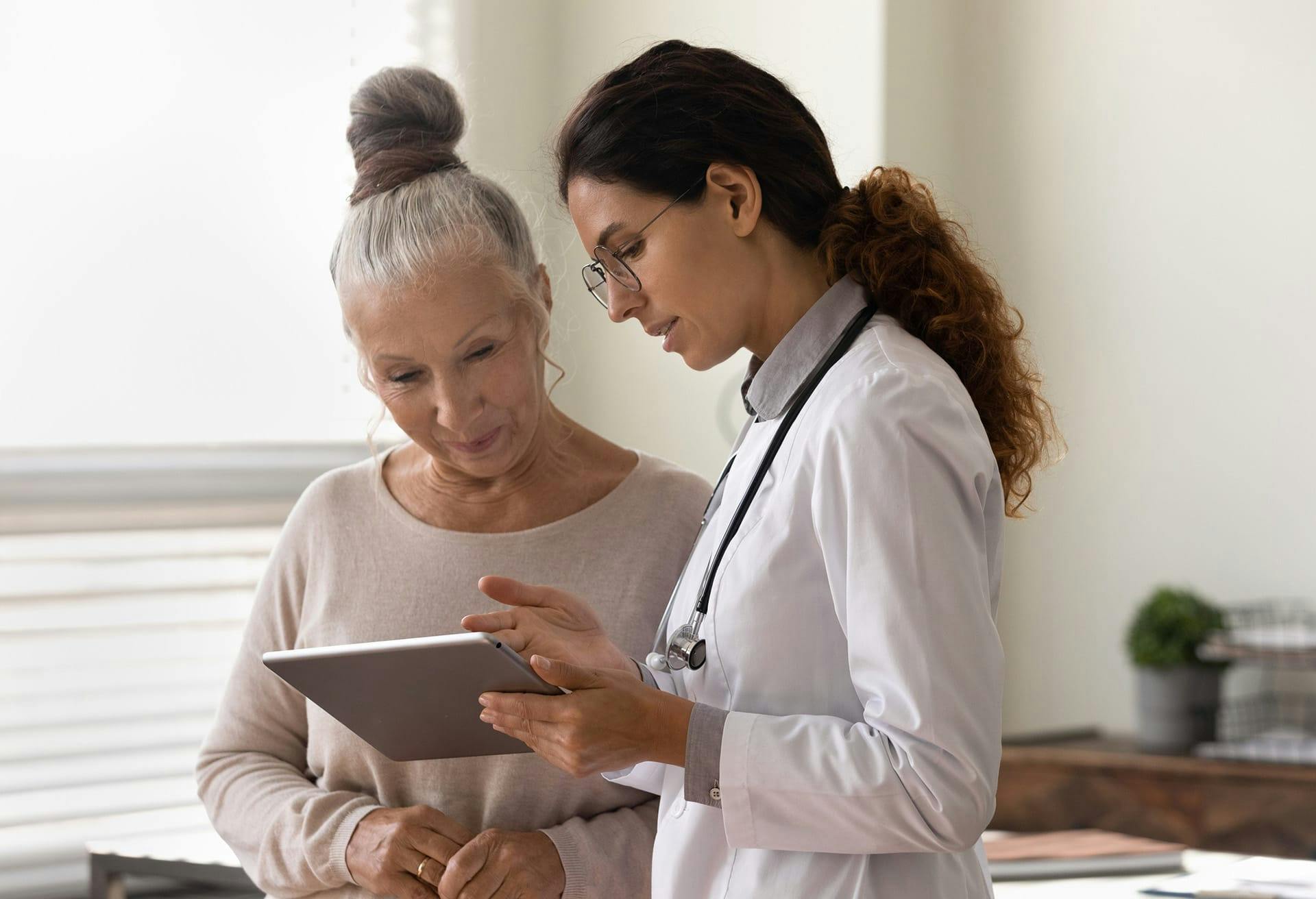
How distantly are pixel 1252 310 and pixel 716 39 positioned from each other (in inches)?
64.8

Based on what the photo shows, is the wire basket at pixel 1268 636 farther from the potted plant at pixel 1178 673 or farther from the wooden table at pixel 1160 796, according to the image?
the wooden table at pixel 1160 796

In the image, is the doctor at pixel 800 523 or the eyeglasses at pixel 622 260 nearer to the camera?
the doctor at pixel 800 523

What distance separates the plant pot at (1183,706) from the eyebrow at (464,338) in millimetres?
2404

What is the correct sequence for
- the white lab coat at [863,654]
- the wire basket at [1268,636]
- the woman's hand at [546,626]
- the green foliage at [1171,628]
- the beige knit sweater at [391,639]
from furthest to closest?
the green foliage at [1171,628] < the wire basket at [1268,636] < the beige knit sweater at [391,639] < the woman's hand at [546,626] < the white lab coat at [863,654]

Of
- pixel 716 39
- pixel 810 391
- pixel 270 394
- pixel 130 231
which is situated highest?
pixel 716 39

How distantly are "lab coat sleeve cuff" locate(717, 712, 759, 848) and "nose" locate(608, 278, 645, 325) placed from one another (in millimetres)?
461

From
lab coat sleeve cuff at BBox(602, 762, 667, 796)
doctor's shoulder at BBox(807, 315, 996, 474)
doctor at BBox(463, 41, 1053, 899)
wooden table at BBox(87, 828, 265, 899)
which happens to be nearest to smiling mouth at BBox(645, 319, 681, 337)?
doctor at BBox(463, 41, 1053, 899)

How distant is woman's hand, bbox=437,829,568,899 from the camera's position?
4.90ft

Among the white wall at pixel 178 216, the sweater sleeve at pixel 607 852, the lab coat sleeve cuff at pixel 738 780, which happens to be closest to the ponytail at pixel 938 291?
the lab coat sleeve cuff at pixel 738 780

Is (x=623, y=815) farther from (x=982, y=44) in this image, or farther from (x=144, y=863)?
(x=982, y=44)

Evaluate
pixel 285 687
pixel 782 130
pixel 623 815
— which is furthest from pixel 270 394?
pixel 782 130

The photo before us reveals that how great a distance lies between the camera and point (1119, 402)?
12.0 ft

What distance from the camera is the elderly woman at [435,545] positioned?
1584mm

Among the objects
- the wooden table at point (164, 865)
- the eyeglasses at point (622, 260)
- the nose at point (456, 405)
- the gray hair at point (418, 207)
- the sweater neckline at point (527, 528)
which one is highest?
the gray hair at point (418, 207)
